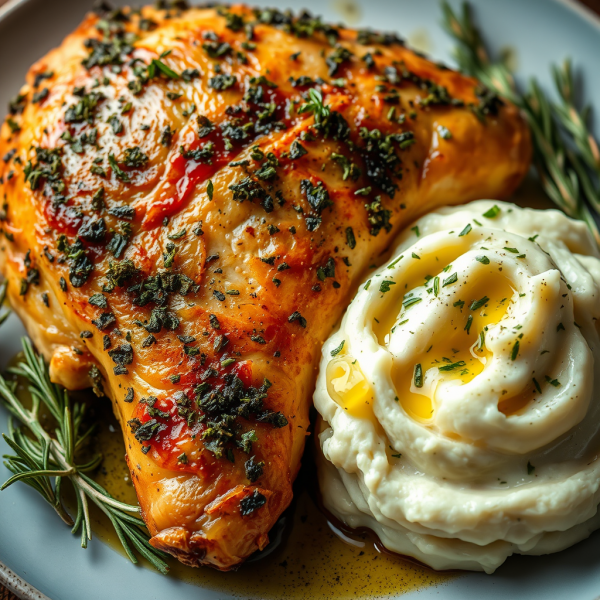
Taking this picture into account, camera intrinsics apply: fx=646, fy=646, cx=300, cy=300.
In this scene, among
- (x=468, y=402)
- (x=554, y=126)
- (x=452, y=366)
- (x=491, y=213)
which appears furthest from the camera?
(x=554, y=126)

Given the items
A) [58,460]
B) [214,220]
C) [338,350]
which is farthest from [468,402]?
[58,460]

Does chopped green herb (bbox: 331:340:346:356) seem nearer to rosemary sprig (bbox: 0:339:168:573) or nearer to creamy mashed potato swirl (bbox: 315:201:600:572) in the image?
creamy mashed potato swirl (bbox: 315:201:600:572)

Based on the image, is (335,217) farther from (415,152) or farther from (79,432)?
(79,432)

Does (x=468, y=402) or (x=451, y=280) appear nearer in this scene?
(x=468, y=402)

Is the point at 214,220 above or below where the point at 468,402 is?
above

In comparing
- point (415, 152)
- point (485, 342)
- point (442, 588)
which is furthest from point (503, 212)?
point (442, 588)

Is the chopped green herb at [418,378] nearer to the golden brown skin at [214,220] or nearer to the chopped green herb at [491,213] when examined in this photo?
the golden brown skin at [214,220]

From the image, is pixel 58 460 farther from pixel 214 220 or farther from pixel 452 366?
pixel 452 366

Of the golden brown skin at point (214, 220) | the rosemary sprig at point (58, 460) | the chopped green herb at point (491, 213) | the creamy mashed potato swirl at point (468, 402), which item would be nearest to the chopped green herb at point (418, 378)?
the creamy mashed potato swirl at point (468, 402)
